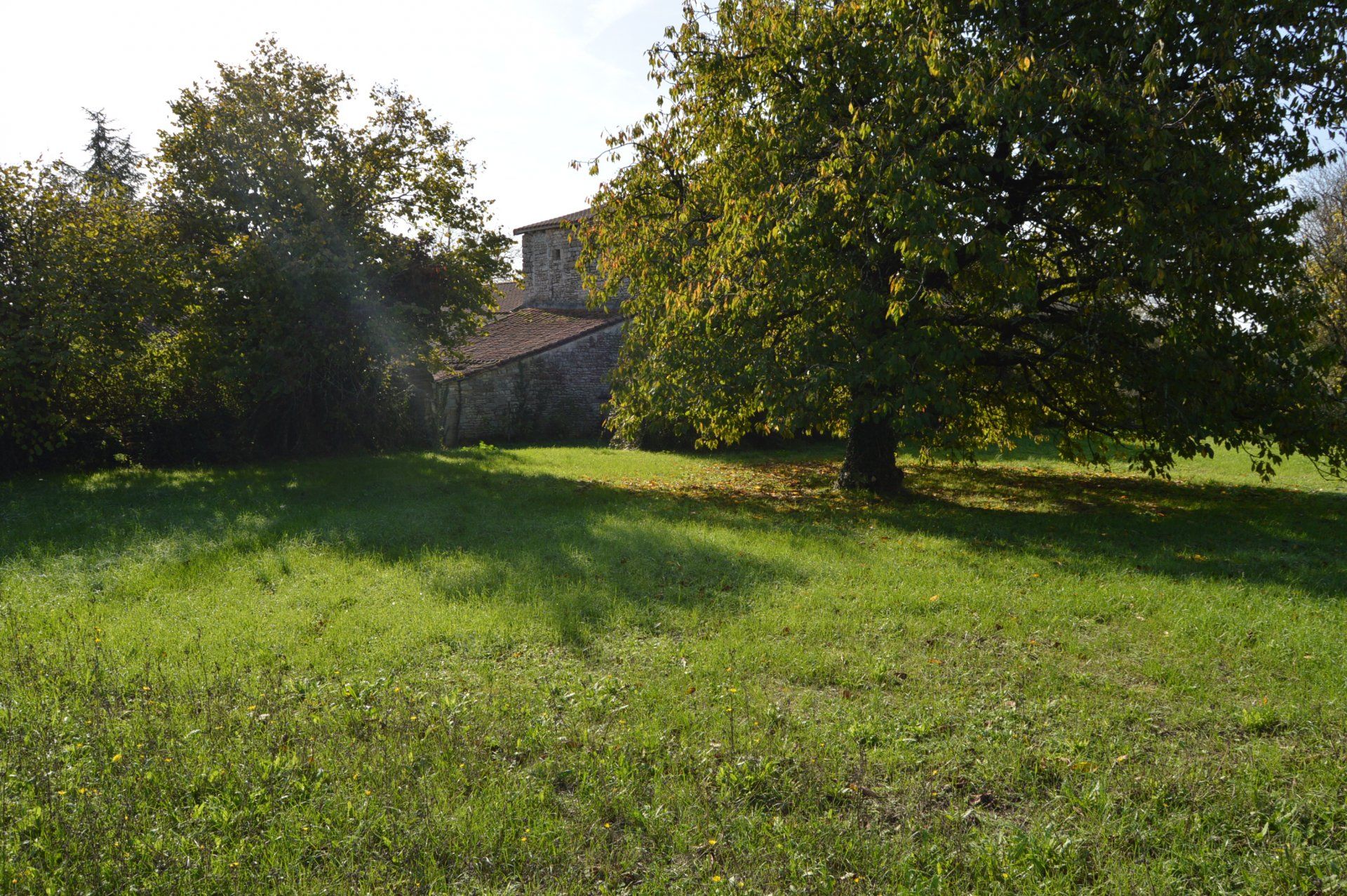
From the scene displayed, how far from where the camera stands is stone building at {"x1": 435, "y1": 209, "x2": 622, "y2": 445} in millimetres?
24859

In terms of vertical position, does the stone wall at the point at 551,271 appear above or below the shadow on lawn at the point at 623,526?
above

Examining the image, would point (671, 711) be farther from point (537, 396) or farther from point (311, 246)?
point (537, 396)

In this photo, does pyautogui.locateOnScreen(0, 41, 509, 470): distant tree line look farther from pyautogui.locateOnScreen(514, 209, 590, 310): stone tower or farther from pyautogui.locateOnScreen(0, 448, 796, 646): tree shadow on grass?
pyautogui.locateOnScreen(514, 209, 590, 310): stone tower

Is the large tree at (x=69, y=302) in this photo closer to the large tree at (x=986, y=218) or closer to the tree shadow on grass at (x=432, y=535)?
the tree shadow on grass at (x=432, y=535)

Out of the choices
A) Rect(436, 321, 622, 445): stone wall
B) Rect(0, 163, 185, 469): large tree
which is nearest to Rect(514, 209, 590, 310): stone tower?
Rect(436, 321, 622, 445): stone wall

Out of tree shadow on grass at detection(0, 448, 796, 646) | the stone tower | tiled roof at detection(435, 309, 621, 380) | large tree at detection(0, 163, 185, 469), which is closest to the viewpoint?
tree shadow on grass at detection(0, 448, 796, 646)

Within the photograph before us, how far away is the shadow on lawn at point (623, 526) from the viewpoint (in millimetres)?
8055

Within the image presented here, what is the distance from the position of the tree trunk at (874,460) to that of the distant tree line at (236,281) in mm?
9858

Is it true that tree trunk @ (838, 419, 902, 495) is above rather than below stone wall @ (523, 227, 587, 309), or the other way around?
below

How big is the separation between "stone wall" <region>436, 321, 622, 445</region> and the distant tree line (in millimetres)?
5033

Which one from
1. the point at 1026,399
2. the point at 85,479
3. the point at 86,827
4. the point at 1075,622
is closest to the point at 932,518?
the point at 1026,399

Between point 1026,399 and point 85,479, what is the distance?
17546 millimetres

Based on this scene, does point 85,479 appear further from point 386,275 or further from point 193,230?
point 386,275

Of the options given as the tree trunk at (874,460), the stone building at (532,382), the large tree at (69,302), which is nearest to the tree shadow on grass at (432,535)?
the large tree at (69,302)
